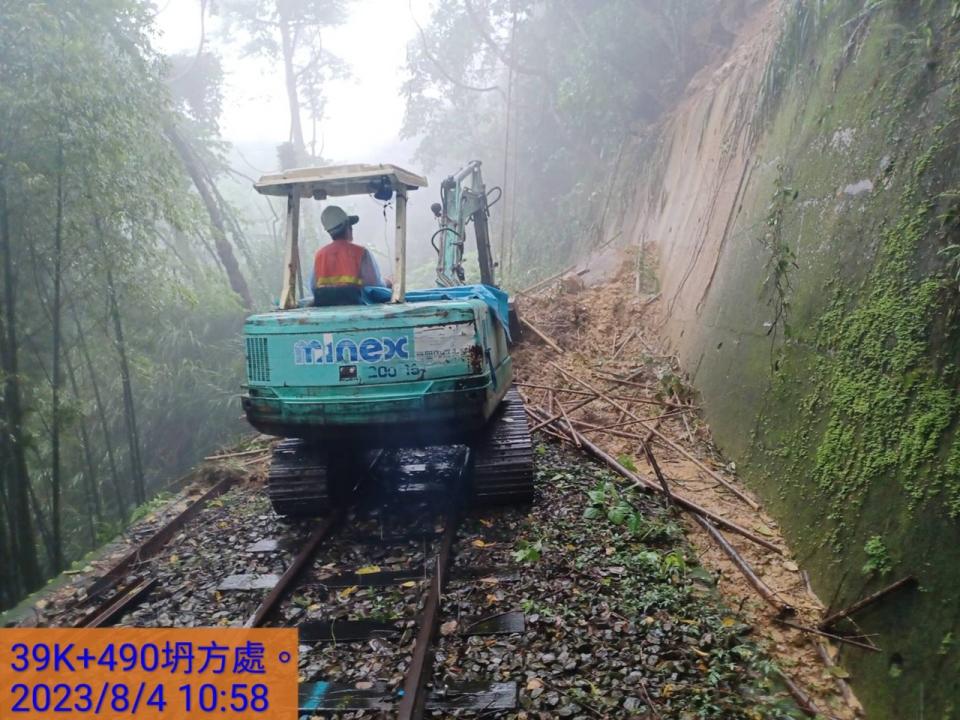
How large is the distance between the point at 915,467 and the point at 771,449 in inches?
62.0

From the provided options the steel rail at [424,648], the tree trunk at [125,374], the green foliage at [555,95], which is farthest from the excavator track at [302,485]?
the green foliage at [555,95]

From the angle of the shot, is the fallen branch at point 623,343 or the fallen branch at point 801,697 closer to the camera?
the fallen branch at point 801,697

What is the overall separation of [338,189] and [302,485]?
7.49ft

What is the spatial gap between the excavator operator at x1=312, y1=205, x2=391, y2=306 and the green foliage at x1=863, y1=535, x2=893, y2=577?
11.4 feet

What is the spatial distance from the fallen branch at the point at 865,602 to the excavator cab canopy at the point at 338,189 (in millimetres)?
3148

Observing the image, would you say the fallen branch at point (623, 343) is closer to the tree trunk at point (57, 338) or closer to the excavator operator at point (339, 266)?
the excavator operator at point (339, 266)

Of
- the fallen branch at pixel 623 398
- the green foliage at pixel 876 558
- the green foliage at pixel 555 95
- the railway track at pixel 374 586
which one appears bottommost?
the railway track at pixel 374 586

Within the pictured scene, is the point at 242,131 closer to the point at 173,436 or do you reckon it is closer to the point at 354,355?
the point at 173,436

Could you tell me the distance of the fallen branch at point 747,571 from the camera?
3.31 m

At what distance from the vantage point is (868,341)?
11.5ft

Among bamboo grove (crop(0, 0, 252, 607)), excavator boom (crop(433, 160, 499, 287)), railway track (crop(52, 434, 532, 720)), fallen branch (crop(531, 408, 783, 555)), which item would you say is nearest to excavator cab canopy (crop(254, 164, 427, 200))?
excavator boom (crop(433, 160, 499, 287))

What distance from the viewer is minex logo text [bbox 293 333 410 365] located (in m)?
4.17
